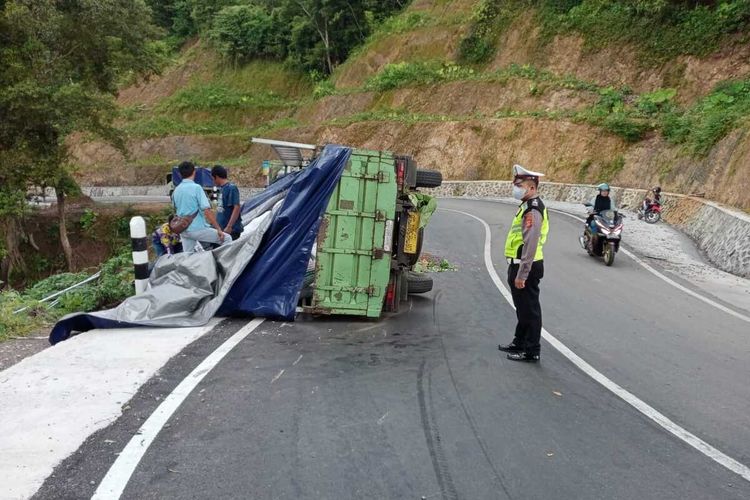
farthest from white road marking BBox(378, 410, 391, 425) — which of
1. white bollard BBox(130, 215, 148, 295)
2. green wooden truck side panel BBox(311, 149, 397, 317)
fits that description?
white bollard BBox(130, 215, 148, 295)

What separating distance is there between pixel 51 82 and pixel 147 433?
66.6 feet

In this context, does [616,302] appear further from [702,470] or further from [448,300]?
[702,470]

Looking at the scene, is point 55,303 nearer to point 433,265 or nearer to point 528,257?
point 433,265

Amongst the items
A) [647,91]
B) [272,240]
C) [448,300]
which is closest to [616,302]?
[448,300]

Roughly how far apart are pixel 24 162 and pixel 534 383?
20509 mm

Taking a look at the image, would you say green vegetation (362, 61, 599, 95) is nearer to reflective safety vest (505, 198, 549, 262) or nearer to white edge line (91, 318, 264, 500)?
reflective safety vest (505, 198, 549, 262)

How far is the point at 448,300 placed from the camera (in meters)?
9.12

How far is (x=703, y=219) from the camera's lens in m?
17.1

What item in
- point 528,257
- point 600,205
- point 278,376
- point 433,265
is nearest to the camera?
point 278,376

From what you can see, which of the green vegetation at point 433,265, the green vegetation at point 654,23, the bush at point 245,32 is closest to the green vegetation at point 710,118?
the green vegetation at point 654,23

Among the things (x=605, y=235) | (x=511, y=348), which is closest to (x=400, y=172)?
(x=511, y=348)

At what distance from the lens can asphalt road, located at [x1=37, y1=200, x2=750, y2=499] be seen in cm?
375

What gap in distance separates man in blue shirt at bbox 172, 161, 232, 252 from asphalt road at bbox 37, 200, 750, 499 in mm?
1641

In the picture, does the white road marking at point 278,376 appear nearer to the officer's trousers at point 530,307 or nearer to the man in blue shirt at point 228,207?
the officer's trousers at point 530,307
